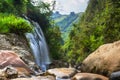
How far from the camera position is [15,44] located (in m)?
18.0

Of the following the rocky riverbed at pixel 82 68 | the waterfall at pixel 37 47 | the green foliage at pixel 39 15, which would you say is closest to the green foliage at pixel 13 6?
the waterfall at pixel 37 47

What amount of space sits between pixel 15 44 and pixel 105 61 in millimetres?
7160

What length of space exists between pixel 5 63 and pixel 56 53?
2998 centimetres

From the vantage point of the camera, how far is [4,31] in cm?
1806

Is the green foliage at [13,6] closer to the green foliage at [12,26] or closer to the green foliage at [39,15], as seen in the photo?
the green foliage at [12,26]

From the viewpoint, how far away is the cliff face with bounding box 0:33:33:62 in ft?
53.7

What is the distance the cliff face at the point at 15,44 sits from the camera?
644 inches

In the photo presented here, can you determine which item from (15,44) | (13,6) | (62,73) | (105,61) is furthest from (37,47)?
(105,61)

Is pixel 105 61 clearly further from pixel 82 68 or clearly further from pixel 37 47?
pixel 37 47

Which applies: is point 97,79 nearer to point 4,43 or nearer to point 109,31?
point 4,43

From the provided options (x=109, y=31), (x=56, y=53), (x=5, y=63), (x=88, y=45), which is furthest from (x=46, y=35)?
(x=5, y=63)

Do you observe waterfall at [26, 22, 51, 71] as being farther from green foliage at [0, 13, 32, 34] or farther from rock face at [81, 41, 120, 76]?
rock face at [81, 41, 120, 76]

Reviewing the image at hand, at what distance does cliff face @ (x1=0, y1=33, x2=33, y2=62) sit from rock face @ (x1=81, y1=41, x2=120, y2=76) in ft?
12.3

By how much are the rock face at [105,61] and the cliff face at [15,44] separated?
3.74m
